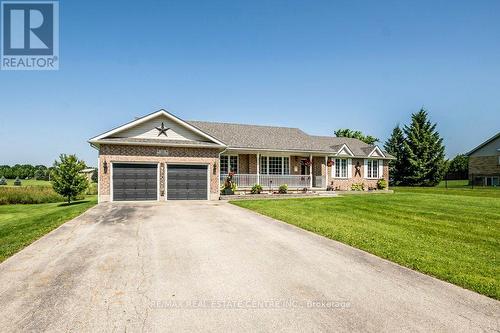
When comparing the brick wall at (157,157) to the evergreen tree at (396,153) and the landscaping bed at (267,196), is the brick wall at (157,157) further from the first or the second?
the evergreen tree at (396,153)

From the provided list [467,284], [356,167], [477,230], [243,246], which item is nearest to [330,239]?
[243,246]

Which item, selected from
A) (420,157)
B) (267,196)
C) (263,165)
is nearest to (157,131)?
(267,196)

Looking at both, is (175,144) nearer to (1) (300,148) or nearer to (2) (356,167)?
(1) (300,148)

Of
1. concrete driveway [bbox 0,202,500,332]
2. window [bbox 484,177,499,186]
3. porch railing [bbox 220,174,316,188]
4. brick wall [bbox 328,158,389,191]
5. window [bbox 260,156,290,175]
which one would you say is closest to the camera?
concrete driveway [bbox 0,202,500,332]

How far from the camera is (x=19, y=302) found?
4.41 meters

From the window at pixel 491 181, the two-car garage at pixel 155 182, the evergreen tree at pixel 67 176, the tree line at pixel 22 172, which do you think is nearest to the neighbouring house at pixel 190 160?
the two-car garage at pixel 155 182

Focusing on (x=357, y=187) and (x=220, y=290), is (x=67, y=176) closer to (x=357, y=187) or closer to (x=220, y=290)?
(x=220, y=290)

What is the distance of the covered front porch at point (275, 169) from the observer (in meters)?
22.2

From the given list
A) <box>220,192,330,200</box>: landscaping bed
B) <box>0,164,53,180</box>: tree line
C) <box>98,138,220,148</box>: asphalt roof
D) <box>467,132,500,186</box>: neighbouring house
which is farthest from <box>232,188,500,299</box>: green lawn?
<box>0,164,53,180</box>: tree line

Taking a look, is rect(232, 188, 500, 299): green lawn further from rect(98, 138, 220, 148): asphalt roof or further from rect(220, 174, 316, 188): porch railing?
rect(220, 174, 316, 188): porch railing

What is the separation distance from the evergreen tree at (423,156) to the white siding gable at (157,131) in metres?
31.8

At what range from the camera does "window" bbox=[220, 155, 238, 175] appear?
22417mm

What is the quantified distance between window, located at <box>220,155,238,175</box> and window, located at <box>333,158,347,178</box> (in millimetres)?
10076

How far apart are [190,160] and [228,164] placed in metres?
4.23
